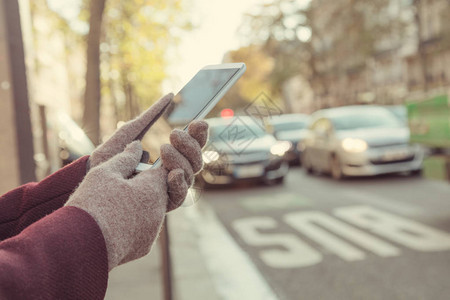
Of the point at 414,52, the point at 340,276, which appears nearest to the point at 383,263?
the point at 340,276

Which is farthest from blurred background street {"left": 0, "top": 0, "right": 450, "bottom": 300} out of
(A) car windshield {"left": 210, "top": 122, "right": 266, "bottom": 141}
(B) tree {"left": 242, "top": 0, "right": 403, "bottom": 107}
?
(B) tree {"left": 242, "top": 0, "right": 403, "bottom": 107}

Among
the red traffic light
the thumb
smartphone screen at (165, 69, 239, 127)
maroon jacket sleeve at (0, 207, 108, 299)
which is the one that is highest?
smartphone screen at (165, 69, 239, 127)

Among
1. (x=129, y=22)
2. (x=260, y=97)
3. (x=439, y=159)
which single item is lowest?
(x=439, y=159)

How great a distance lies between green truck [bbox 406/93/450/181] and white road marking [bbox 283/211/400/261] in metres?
1.16

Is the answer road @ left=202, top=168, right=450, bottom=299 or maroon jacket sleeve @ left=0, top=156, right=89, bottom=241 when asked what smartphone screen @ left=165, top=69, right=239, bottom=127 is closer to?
maroon jacket sleeve @ left=0, top=156, right=89, bottom=241

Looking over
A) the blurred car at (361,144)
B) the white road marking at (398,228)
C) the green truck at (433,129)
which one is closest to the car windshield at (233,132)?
the white road marking at (398,228)

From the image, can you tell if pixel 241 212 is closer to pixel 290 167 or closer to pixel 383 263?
pixel 383 263

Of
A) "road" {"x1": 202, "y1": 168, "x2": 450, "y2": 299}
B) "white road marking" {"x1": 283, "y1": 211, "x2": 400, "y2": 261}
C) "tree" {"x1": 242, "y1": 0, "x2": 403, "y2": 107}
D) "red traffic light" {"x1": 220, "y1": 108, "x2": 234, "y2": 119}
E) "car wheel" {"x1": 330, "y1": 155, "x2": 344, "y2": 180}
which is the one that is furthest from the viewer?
"tree" {"x1": 242, "y1": 0, "x2": 403, "y2": 107}

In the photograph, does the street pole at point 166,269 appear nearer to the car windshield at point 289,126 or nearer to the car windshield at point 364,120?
the car windshield at point 364,120

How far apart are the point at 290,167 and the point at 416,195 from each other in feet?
27.4

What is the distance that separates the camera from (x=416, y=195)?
9125 millimetres

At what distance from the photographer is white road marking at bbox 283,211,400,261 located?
5730 millimetres

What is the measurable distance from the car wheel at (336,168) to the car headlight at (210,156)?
35.3 ft

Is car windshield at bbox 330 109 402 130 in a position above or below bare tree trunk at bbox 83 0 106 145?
below
